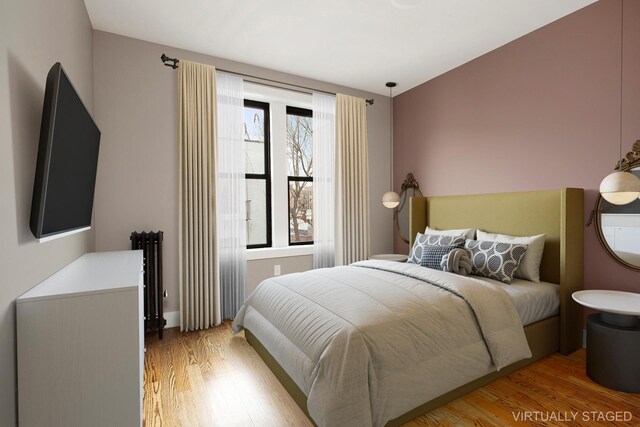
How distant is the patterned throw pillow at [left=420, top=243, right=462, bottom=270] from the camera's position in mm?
2951

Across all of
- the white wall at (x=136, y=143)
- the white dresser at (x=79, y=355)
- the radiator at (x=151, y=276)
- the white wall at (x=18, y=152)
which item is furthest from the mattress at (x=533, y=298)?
the white wall at (x=136, y=143)

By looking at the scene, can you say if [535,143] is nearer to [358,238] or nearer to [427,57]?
[427,57]

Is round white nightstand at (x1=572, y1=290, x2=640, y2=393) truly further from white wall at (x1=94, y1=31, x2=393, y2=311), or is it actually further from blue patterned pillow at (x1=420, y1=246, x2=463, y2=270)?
white wall at (x1=94, y1=31, x2=393, y2=311)

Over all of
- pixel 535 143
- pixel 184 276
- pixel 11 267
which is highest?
pixel 535 143

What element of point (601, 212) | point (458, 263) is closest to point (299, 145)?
point (458, 263)

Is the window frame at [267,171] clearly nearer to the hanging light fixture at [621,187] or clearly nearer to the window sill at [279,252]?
the window sill at [279,252]

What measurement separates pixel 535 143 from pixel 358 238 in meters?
2.17

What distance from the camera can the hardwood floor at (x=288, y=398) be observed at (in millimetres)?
1813

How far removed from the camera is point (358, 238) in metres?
4.26

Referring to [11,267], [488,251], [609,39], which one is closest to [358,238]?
[488,251]

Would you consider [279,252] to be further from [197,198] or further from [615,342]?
[615,342]

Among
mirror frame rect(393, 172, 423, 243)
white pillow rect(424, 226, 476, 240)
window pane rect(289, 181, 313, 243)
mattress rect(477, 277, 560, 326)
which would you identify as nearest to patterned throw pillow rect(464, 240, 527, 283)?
mattress rect(477, 277, 560, 326)

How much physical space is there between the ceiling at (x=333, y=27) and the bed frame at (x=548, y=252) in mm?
1502

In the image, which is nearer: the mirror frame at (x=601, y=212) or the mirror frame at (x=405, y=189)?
the mirror frame at (x=601, y=212)
